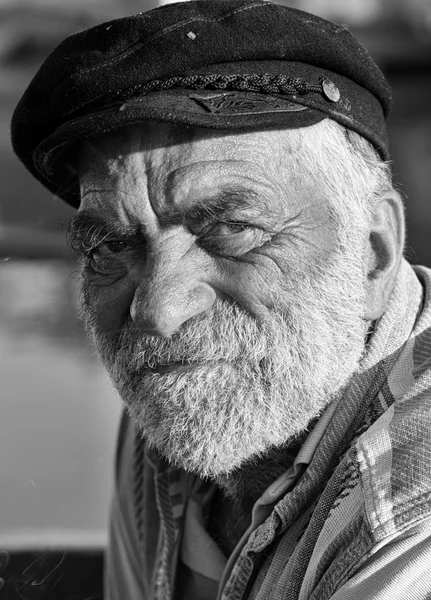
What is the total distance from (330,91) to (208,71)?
0.91 feet

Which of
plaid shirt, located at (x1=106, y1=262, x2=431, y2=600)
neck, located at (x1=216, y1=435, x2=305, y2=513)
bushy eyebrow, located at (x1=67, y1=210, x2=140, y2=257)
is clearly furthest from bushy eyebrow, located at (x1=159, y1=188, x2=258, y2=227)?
neck, located at (x1=216, y1=435, x2=305, y2=513)

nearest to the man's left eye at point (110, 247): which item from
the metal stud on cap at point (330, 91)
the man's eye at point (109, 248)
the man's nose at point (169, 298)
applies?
the man's eye at point (109, 248)

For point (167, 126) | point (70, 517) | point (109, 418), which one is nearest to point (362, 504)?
point (167, 126)

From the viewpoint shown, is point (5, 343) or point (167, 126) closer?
point (167, 126)

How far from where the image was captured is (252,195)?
65.6 inches

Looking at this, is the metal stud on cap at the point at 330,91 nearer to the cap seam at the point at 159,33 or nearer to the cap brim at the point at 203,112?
the cap brim at the point at 203,112

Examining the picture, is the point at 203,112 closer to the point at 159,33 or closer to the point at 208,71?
the point at 208,71

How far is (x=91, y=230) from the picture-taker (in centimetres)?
186

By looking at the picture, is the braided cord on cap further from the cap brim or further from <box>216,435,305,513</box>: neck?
<box>216,435,305,513</box>: neck

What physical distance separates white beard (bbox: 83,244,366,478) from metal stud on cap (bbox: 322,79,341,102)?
1.13 feet

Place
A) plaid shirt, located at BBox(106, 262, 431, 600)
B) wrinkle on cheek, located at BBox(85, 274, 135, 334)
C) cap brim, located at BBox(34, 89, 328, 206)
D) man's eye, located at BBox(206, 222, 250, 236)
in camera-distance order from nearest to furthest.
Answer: plaid shirt, located at BBox(106, 262, 431, 600) < cap brim, located at BBox(34, 89, 328, 206) < man's eye, located at BBox(206, 222, 250, 236) < wrinkle on cheek, located at BBox(85, 274, 135, 334)

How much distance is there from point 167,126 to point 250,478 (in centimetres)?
89

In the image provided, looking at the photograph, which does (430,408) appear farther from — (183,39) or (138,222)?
(183,39)

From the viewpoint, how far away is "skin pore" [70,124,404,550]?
167 centimetres
